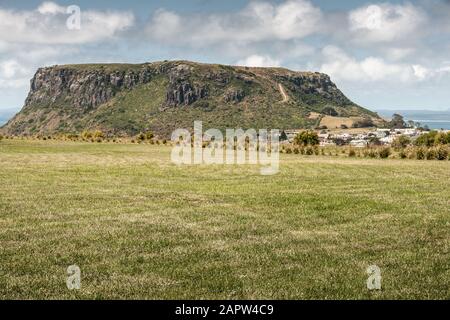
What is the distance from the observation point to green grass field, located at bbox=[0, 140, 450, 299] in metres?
9.00

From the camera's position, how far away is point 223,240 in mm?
12648

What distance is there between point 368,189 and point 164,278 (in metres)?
15.4

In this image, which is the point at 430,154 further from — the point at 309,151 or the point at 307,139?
the point at 307,139

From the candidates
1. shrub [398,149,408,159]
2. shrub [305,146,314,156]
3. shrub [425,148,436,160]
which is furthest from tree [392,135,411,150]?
shrub [305,146,314,156]

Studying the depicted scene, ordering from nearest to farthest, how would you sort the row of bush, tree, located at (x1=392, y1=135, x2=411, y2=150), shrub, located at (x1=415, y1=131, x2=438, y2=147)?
the row of bush
tree, located at (x1=392, y1=135, x2=411, y2=150)
shrub, located at (x1=415, y1=131, x2=438, y2=147)

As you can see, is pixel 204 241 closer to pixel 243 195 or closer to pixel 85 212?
pixel 85 212

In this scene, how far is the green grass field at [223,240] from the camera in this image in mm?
9000

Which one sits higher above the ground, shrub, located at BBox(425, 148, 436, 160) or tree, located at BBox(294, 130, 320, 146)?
tree, located at BBox(294, 130, 320, 146)

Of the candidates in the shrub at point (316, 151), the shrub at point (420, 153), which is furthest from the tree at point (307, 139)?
the shrub at point (420, 153)

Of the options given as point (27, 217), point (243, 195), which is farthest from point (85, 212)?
point (243, 195)

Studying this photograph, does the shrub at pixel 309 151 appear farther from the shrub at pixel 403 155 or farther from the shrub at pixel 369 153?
the shrub at pixel 403 155
